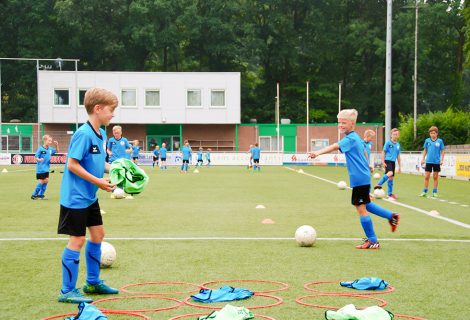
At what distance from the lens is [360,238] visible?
38.9ft

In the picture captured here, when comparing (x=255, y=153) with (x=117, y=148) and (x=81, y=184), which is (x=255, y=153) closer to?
(x=117, y=148)

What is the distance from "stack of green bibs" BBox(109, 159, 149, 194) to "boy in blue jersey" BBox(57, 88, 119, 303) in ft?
0.83

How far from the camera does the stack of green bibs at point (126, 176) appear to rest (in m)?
7.46

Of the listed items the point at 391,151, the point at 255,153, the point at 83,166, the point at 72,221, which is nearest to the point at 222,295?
the point at 72,221

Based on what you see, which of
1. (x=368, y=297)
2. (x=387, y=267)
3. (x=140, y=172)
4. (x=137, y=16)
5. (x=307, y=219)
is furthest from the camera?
(x=137, y=16)

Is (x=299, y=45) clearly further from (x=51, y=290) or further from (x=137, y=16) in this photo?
(x=51, y=290)

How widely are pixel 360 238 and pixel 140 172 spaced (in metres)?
5.30

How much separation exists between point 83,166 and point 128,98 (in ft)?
193

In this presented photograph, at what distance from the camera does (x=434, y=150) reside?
21422 mm

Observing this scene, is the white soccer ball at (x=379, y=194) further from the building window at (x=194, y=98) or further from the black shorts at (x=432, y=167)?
the building window at (x=194, y=98)

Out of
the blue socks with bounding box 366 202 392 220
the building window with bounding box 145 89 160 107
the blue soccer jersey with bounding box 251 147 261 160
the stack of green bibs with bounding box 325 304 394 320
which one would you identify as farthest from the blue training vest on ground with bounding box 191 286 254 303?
the building window with bounding box 145 89 160 107

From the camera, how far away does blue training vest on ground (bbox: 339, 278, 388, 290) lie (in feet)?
24.7

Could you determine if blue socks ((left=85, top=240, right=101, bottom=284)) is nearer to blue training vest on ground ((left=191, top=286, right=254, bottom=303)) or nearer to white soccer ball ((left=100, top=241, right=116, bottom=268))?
blue training vest on ground ((left=191, top=286, right=254, bottom=303))

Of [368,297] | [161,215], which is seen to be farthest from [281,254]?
[161,215]
